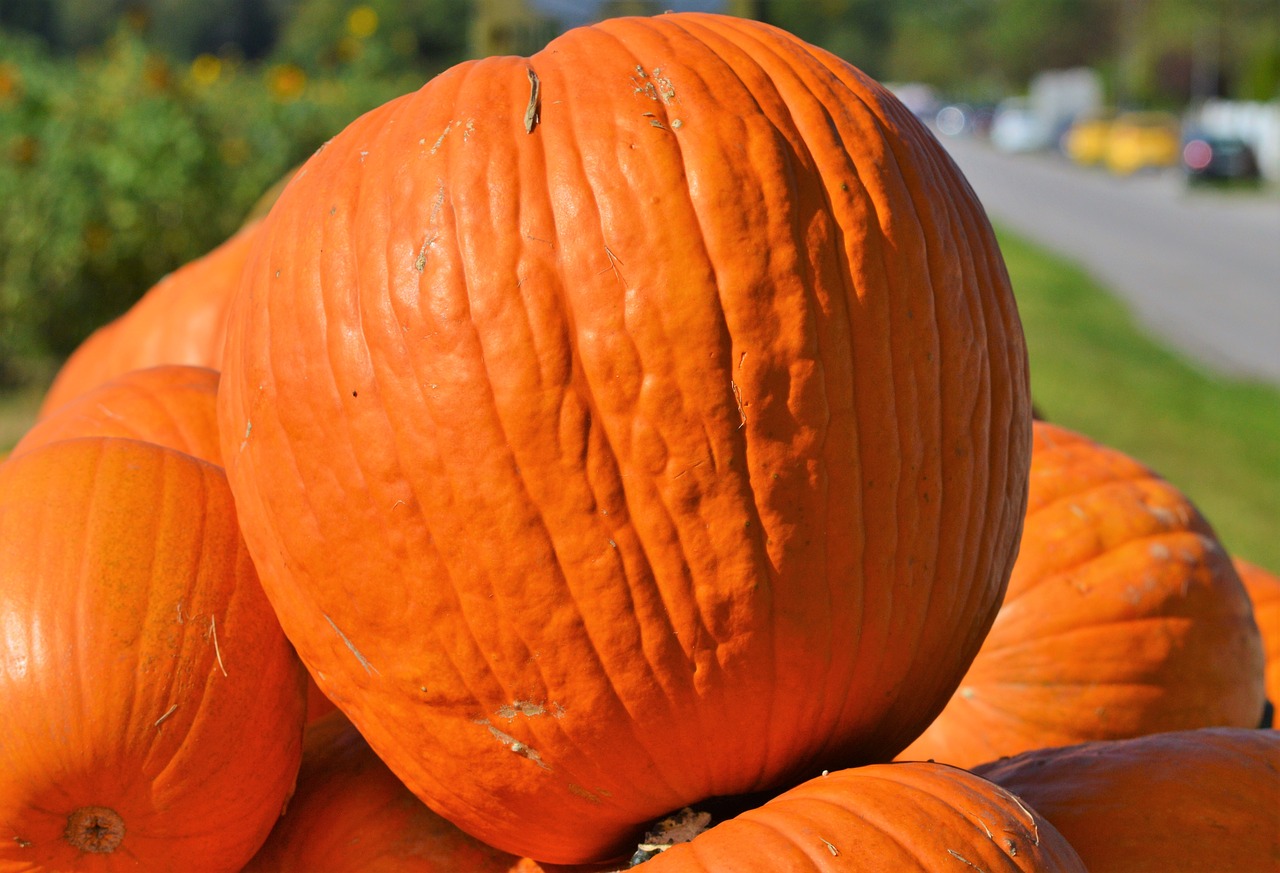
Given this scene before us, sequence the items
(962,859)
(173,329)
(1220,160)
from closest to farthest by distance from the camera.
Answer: (962,859), (173,329), (1220,160)

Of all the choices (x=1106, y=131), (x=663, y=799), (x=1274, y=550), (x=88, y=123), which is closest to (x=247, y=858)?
(x=663, y=799)

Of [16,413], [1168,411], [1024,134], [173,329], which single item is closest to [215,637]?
[173,329]

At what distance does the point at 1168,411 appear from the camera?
8.38 m

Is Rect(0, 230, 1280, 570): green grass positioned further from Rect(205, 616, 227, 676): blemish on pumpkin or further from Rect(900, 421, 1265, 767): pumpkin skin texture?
Rect(205, 616, 227, 676): blemish on pumpkin

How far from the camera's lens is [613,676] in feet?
4.62

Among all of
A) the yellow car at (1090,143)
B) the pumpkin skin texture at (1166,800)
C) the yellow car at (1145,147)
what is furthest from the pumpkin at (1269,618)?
the yellow car at (1090,143)

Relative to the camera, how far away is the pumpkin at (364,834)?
Answer: 5.45 feet

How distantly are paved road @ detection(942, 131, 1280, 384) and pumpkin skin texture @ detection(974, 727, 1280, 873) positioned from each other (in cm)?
889

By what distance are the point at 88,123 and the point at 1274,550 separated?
23.3 ft

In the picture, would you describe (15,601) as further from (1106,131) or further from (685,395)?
(1106,131)

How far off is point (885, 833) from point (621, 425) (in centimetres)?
53

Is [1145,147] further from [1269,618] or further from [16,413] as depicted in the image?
[1269,618]

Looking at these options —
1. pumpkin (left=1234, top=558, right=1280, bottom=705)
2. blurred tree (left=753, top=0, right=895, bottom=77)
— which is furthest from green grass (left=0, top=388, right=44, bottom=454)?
blurred tree (left=753, top=0, right=895, bottom=77)

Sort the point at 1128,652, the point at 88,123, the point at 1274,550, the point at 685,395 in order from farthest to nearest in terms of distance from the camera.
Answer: the point at 88,123 < the point at 1274,550 < the point at 1128,652 < the point at 685,395
